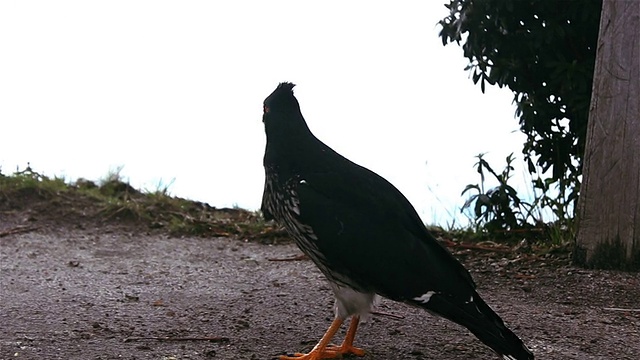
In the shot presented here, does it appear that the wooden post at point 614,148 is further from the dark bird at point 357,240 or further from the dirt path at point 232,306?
the dark bird at point 357,240

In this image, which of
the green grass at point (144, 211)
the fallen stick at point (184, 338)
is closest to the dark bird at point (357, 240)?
the fallen stick at point (184, 338)

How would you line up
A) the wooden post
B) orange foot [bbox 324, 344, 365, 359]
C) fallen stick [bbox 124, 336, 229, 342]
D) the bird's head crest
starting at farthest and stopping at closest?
the wooden post → fallen stick [bbox 124, 336, 229, 342] → the bird's head crest → orange foot [bbox 324, 344, 365, 359]

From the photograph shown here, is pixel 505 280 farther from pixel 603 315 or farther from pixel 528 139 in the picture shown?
pixel 528 139

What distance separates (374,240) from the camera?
429 centimetres

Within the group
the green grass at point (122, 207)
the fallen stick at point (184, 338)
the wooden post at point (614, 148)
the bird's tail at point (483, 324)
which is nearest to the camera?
the bird's tail at point (483, 324)

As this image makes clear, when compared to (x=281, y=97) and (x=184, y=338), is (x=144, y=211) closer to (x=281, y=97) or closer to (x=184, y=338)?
(x=184, y=338)

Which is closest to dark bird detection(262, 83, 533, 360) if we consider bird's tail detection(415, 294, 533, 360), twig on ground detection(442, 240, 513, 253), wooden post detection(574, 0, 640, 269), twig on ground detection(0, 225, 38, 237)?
bird's tail detection(415, 294, 533, 360)

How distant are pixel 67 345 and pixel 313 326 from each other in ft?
4.28

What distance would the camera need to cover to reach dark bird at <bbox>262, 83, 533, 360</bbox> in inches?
166

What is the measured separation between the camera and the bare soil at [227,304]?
15.7ft

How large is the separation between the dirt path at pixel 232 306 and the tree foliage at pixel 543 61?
1.17 metres

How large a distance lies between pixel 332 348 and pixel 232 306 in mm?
1178

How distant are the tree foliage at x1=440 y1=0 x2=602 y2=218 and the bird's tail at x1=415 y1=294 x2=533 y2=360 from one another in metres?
3.25

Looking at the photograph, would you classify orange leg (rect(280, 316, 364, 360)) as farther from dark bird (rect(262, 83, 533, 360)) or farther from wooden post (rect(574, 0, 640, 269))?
wooden post (rect(574, 0, 640, 269))
